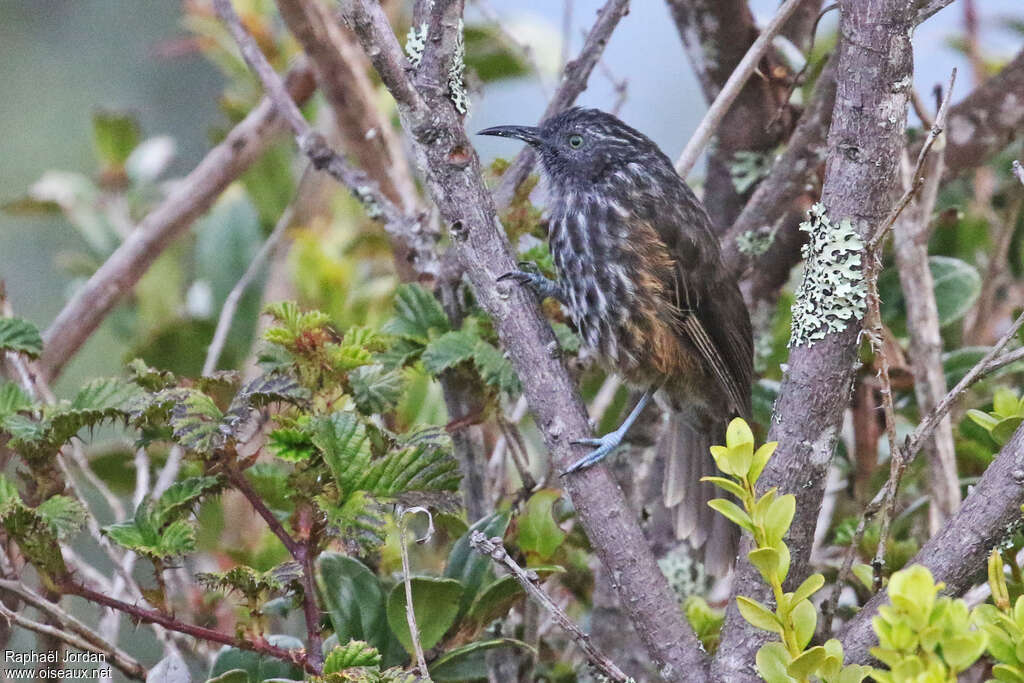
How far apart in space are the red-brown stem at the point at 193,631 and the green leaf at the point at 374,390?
42 centimetres

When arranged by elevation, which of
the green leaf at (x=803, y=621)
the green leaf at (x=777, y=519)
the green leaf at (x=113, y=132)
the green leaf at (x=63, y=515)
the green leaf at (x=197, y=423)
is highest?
the green leaf at (x=113, y=132)

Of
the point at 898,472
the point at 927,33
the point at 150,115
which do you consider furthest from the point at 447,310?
the point at 150,115

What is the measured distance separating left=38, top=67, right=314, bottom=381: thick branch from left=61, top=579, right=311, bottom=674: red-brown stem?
103 centimetres

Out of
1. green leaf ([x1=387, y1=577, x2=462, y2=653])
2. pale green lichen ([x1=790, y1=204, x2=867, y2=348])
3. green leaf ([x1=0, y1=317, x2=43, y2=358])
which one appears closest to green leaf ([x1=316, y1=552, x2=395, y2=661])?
green leaf ([x1=387, y1=577, x2=462, y2=653])

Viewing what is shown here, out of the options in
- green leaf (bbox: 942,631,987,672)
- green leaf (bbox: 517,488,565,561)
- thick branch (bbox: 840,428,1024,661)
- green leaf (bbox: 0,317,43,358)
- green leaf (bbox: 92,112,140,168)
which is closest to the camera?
green leaf (bbox: 942,631,987,672)

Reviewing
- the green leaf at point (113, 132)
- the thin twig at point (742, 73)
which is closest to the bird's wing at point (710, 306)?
the thin twig at point (742, 73)

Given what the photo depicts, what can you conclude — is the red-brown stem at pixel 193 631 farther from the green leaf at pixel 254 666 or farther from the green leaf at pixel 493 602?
the green leaf at pixel 493 602

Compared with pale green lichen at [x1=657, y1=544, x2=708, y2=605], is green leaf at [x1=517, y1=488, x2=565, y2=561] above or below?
above

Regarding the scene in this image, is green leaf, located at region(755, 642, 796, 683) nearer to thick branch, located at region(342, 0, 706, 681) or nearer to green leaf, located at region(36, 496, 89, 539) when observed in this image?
thick branch, located at region(342, 0, 706, 681)

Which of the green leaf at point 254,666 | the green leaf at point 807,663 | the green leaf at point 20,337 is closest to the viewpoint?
the green leaf at point 807,663

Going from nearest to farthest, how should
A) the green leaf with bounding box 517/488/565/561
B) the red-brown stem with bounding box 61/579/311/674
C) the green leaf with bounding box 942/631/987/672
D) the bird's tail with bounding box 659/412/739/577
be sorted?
1. the green leaf with bounding box 942/631/987/672
2. the red-brown stem with bounding box 61/579/311/674
3. the green leaf with bounding box 517/488/565/561
4. the bird's tail with bounding box 659/412/739/577

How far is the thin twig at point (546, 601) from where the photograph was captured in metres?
Result: 1.61

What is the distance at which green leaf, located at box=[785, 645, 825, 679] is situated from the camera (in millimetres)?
1269

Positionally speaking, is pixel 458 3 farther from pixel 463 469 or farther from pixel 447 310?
pixel 463 469
